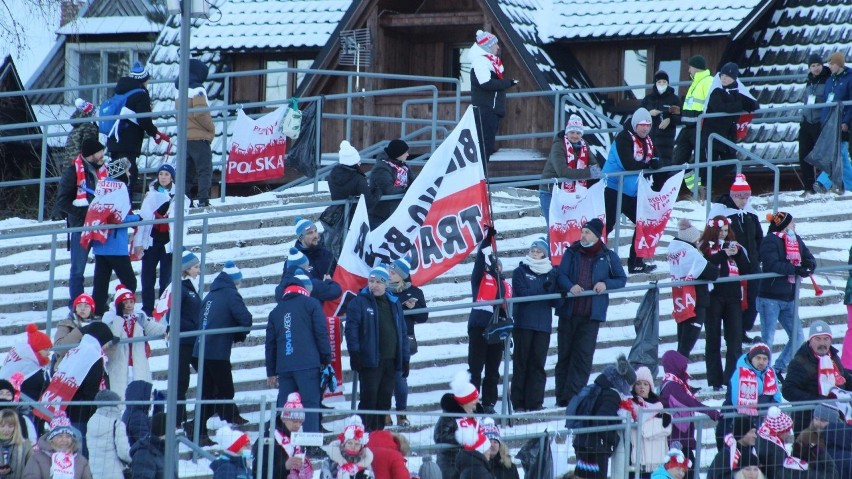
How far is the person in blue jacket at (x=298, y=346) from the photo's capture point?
1356 cm

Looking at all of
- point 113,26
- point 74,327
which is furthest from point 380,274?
point 113,26

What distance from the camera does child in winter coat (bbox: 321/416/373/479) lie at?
467 inches

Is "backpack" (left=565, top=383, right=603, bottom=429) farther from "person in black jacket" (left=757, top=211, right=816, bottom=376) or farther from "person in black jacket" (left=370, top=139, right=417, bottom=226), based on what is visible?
"person in black jacket" (left=370, top=139, right=417, bottom=226)

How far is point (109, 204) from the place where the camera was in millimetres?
16438

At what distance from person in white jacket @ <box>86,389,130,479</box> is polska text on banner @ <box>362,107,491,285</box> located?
3028mm

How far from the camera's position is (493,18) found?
23703mm

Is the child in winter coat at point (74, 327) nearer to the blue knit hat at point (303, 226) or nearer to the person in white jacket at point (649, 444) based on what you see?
the blue knit hat at point (303, 226)

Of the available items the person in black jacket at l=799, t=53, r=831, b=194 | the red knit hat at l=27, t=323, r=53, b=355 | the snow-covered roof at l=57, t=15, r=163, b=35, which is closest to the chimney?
the snow-covered roof at l=57, t=15, r=163, b=35

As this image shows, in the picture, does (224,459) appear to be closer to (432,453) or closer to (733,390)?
(432,453)

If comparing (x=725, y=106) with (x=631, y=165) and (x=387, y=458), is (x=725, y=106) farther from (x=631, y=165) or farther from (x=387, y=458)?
(x=387, y=458)

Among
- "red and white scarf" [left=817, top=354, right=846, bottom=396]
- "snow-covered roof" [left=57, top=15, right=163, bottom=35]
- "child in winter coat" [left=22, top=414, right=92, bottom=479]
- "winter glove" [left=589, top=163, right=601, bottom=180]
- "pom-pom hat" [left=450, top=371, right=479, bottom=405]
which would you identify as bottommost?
"child in winter coat" [left=22, top=414, right=92, bottom=479]

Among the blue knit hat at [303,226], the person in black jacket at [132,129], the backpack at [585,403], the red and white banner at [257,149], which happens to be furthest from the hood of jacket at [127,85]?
the backpack at [585,403]

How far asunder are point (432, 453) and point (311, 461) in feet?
3.39

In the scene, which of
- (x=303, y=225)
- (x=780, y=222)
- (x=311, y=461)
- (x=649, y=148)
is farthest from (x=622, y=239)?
(x=311, y=461)
